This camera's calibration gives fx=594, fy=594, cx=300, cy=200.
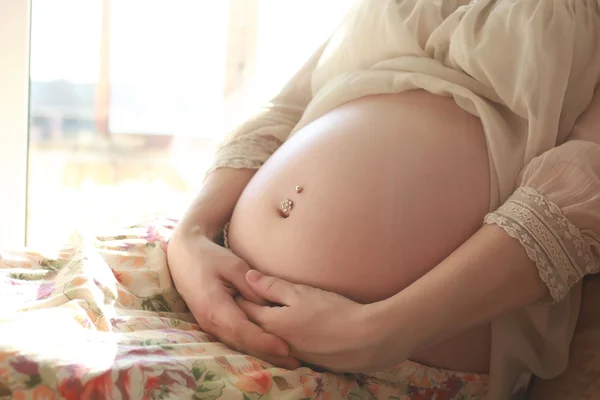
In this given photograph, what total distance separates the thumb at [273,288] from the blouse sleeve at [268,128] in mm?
266

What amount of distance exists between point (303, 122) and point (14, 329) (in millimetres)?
540

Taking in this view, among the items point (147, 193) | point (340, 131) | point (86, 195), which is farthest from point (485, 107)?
point (86, 195)

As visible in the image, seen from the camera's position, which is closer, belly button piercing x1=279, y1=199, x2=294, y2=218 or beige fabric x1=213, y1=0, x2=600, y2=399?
beige fabric x1=213, y1=0, x2=600, y2=399

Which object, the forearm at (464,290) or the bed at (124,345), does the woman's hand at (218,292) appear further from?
the forearm at (464,290)

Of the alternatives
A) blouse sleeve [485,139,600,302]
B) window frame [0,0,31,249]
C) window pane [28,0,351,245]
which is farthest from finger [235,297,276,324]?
window frame [0,0,31,249]

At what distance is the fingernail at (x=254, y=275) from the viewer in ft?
2.44

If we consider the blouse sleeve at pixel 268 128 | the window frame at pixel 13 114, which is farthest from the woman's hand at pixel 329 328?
the window frame at pixel 13 114

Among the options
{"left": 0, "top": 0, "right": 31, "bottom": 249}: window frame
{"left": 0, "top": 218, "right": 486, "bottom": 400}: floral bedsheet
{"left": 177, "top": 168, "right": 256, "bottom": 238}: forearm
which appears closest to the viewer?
{"left": 0, "top": 218, "right": 486, "bottom": 400}: floral bedsheet

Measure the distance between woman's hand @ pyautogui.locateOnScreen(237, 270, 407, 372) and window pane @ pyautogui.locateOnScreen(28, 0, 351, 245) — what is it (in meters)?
1.04

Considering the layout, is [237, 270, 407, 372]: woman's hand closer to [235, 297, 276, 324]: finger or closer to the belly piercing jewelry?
[235, 297, 276, 324]: finger

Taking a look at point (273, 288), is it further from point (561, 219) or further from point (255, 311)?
point (561, 219)

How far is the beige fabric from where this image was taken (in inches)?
25.4

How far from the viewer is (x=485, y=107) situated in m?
0.77

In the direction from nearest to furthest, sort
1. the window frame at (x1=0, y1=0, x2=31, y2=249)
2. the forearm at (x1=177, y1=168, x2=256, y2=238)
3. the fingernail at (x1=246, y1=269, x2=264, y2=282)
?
the fingernail at (x1=246, y1=269, x2=264, y2=282) < the forearm at (x1=177, y1=168, x2=256, y2=238) < the window frame at (x1=0, y1=0, x2=31, y2=249)
